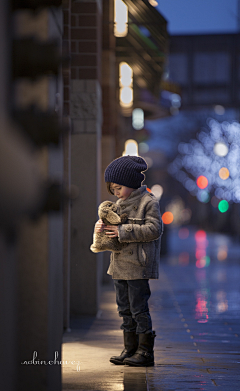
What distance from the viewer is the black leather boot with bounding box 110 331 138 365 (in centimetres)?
506

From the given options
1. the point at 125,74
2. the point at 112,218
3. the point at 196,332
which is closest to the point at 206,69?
the point at 125,74

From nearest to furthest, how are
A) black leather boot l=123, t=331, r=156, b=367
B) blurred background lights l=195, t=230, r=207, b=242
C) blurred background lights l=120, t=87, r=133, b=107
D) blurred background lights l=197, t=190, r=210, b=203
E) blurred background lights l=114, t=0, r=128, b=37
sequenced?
black leather boot l=123, t=331, r=156, b=367 → blurred background lights l=114, t=0, r=128, b=37 → blurred background lights l=120, t=87, r=133, b=107 → blurred background lights l=195, t=230, r=207, b=242 → blurred background lights l=197, t=190, r=210, b=203

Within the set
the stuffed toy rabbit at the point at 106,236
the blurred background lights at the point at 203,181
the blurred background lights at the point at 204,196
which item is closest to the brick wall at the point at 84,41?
the stuffed toy rabbit at the point at 106,236

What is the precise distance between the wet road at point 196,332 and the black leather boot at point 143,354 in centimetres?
9

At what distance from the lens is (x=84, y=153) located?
7.75 m

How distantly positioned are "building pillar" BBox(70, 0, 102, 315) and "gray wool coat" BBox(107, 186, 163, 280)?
2.76 m

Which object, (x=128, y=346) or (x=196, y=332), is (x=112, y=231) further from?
(x=196, y=332)

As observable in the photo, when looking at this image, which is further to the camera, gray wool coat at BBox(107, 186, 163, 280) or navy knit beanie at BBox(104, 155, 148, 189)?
navy knit beanie at BBox(104, 155, 148, 189)

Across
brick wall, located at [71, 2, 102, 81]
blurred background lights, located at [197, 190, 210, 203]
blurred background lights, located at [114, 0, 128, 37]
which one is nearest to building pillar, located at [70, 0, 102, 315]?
brick wall, located at [71, 2, 102, 81]

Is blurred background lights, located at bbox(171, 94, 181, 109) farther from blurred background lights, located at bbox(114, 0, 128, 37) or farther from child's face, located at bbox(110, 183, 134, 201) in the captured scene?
child's face, located at bbox(110, 183, 134, 201)

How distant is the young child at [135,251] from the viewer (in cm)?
481

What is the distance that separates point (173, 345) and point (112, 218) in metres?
1.85

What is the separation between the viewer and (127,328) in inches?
199

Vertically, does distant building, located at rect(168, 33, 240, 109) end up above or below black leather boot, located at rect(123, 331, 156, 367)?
above
